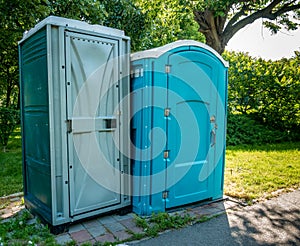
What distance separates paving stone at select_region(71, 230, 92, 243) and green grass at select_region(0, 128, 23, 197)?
179cm

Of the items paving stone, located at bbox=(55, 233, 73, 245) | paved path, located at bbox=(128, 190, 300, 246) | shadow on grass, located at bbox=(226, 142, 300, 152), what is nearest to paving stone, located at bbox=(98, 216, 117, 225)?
paving stone, located at bbox=(55, 233, 73, 245)

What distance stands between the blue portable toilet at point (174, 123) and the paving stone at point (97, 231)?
1.66 feet

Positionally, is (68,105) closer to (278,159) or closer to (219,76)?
(219,76)

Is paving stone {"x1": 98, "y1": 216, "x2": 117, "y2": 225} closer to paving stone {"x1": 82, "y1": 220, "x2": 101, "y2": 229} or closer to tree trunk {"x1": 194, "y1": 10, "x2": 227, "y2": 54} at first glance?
paving stone {"x1": 82, "y1": 220, "x2": 101, "y2": 229}

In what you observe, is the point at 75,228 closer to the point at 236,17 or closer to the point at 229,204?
the point at 229,204

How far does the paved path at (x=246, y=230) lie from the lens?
2.47 meters

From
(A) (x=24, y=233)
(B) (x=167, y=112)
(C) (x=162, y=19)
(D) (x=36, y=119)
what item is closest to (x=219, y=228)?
(B) (x=167, y=112)

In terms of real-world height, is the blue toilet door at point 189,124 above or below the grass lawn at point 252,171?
above

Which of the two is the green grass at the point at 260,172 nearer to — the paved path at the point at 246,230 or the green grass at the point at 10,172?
the paved path at the point at 246,230

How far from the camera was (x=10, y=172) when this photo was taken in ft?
16.0

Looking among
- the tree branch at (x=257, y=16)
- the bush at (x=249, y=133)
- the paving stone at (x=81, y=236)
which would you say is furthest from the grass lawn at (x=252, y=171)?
the tree branch at (x=257, y=16)

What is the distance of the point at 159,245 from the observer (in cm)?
240

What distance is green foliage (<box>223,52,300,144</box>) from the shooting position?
889 cm

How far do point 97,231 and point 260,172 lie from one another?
11.4 feet
